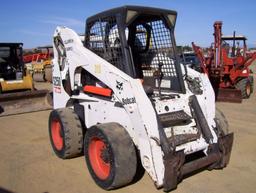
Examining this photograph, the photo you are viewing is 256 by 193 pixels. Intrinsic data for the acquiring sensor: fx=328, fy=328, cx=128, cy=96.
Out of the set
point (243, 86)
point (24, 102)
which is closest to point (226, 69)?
point (243, 86)

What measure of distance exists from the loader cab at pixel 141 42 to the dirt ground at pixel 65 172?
140 centimetres

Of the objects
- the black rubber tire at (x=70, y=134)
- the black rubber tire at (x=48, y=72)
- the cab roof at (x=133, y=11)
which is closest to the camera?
the cab roof at (x=133, y=11)

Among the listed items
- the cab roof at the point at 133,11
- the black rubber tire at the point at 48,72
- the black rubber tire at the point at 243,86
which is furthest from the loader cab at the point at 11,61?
the black rubber tire at the point at 243,86

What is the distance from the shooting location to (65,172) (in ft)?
15.9

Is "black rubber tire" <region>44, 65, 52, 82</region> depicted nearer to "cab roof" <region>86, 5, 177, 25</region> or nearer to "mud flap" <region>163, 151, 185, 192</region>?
"cab roof" <region>86, 5, 177, 25</region>

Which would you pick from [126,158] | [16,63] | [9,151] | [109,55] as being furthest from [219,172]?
[16,63]

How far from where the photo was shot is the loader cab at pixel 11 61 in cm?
1114

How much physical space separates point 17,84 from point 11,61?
1415 millimetres

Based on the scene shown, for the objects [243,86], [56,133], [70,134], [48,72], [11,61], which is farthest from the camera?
[48,72]

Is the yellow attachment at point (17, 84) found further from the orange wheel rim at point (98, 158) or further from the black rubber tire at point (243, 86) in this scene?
the black rubber tire at point (243, 86)

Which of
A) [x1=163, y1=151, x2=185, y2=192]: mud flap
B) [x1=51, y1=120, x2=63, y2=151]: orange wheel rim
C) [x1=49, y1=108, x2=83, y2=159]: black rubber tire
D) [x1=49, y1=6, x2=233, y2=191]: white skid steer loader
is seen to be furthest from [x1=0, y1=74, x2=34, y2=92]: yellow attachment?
[x1=163, y1=151, x2=185, y2=192]: mud flap

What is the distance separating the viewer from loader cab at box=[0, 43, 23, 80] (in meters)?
11.1

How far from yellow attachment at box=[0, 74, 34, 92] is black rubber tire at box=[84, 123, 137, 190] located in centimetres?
697

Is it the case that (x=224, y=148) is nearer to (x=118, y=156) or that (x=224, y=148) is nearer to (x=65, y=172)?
(x=118, y=156)
